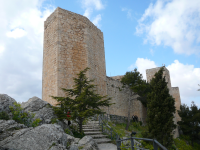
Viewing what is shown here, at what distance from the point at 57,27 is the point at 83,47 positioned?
6.95ft

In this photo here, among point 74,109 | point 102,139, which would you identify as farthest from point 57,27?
point 102,139

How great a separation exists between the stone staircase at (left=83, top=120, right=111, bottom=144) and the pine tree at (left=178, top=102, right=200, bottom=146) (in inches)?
619

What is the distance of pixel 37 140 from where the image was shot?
12.8 feet

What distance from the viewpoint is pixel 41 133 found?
420 cm

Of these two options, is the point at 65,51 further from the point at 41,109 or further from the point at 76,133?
the point at 76,133

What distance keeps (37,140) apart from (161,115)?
9.64 m

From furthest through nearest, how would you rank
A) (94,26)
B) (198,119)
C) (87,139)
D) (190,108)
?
(190,108), (198,119), (94,26), (87,139)

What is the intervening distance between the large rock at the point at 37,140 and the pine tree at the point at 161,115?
8.58m

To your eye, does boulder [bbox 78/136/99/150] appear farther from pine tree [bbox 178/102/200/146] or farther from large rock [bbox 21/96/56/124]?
pine tree [bbox 178/102/200/146]

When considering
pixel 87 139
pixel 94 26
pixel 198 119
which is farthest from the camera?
pixel 198 119

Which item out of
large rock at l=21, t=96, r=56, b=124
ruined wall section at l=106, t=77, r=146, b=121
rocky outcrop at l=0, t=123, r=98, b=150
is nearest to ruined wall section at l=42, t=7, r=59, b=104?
large rock at l=21, t=96, r=56, b=124

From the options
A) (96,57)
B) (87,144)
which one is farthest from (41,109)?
(96,57)

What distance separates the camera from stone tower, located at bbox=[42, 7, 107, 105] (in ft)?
37.0

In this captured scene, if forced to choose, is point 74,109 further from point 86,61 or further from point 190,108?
point 190,108
